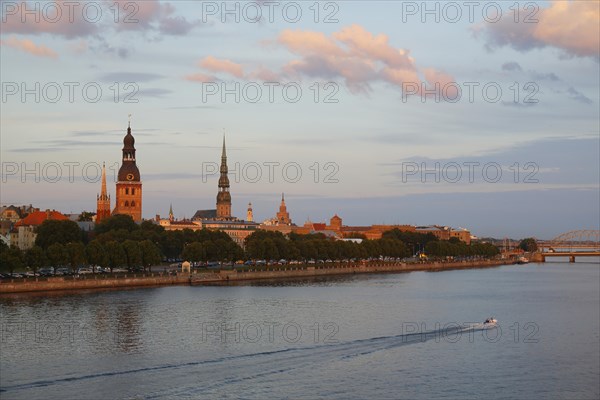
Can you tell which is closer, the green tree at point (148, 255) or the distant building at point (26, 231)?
the green tree at point (148, 255)

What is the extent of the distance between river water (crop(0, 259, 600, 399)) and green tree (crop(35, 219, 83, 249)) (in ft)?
91.5

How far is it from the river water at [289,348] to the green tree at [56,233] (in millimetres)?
27895

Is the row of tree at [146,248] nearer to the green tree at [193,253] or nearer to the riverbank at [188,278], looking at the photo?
the green tree at [193,253]

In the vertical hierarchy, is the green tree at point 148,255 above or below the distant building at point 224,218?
below

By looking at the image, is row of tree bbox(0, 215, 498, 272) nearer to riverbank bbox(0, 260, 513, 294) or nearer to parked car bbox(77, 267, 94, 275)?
parked car bbox(77, 267, 94, 275)

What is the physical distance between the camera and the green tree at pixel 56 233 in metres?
85.2

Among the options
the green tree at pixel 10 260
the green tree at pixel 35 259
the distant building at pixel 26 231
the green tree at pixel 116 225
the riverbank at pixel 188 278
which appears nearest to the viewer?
the riverbank at pixel 188 278

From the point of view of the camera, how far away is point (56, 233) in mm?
86500

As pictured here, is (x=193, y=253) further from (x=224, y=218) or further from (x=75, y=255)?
(x=224, y=218)

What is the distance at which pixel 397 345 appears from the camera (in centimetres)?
3800

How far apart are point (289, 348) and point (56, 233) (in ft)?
180

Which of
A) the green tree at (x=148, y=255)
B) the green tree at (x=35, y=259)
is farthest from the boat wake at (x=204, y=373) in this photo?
the green tree at (x=148, y=255)

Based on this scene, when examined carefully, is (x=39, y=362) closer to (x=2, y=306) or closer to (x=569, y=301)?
(x=2, y=306)

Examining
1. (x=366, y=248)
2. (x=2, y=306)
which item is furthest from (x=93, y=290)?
(x=366, y=248)
